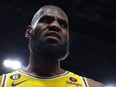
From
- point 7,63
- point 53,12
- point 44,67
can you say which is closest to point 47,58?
point 44,67

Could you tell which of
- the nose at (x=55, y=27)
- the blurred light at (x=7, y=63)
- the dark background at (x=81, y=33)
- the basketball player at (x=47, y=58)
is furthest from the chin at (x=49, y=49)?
the blurred light at (x=7, y=63)

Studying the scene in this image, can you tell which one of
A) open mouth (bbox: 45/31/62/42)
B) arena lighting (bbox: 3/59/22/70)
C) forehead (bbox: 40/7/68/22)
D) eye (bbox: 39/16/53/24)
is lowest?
open mouth (bbox: 45/31/62/42)

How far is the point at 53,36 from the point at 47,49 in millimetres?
105

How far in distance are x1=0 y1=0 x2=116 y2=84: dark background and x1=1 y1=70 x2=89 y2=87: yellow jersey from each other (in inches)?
188

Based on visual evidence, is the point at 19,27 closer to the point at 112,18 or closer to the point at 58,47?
the point at 112,18

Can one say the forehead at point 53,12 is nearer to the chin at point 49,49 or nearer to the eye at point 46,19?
the eye at point 46,19

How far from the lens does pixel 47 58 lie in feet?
7.80

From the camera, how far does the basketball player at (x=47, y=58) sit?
2297 millimetres

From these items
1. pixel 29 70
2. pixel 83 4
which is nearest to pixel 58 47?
pixel 29 70

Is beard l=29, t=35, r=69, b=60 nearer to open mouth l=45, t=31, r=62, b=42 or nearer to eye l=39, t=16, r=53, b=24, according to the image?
open mouth l=45, t=31, r=62, b=42

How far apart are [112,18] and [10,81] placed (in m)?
5.62

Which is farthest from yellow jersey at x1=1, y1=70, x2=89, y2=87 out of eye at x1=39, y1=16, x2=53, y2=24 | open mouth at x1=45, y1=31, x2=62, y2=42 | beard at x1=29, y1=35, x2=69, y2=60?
eye at x1=39, y1=16, x2=53, y2=24

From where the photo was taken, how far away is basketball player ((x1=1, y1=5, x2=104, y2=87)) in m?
2.30

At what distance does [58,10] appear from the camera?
262 centimetres
